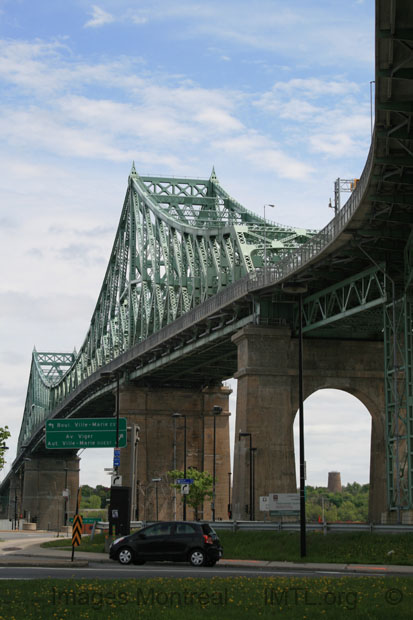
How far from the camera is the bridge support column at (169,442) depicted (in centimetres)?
8556

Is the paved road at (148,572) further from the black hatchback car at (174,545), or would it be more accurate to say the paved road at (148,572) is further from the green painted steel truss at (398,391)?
the green painted steel truss at (398,391)

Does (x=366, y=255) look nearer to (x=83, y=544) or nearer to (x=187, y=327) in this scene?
(x=83, y=544)

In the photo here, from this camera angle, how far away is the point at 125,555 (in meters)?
31.6

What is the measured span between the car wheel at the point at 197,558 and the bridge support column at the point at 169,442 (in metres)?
53.0

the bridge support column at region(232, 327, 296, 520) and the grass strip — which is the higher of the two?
the bridge support column at region(232, 327, 296, 520)

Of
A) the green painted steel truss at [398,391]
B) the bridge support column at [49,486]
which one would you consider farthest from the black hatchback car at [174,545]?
the bridge support column at [49,486]

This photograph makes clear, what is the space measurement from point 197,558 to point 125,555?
98.2 inches

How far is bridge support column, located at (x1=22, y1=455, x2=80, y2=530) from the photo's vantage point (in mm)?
153875

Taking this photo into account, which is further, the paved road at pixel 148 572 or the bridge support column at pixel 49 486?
the bridge support column at pixel 49 486

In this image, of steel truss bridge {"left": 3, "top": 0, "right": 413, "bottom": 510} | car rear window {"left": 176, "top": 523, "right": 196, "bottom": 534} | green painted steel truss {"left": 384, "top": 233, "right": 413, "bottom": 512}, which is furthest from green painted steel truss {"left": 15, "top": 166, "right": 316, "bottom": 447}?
car rear window {"left": 176, "top": 523, "right": 196, "bottom": 534}

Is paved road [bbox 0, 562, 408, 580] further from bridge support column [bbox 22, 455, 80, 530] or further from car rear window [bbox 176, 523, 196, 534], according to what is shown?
bridge support column [bbox 22, 455, 80, 530]

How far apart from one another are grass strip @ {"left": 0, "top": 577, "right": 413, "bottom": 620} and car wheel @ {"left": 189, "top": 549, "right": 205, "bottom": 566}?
365 inches

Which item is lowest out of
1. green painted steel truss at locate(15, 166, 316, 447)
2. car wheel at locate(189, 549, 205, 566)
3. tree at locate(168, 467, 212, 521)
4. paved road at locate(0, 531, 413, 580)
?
paved road at locate(0, 531, 413, 580)

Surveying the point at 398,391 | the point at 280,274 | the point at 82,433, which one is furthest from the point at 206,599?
the point at 280,274
